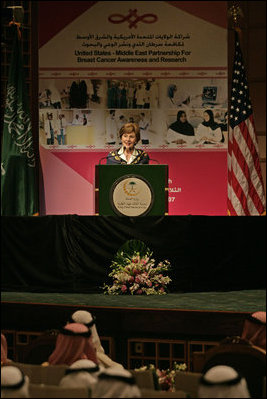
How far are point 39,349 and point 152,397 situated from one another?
1230 millimetres

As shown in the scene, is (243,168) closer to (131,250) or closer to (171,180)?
(171,180)

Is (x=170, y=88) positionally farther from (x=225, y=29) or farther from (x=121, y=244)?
(x=121, y=244)

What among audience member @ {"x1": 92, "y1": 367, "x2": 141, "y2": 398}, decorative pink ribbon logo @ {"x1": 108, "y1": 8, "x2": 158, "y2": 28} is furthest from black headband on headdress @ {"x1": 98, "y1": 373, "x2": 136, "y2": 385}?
decorative pink ribbon logo @ {"x1": 108, "y1": 8, "x2": 158, "y2": 28}

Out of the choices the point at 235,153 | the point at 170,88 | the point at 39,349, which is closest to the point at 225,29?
the point at 170,88

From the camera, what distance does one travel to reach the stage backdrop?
7.96m

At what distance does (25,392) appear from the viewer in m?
2.68

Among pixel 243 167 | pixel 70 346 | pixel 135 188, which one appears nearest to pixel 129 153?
pixel 135 188

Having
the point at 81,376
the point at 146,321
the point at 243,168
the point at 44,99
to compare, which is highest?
the point at 44,99

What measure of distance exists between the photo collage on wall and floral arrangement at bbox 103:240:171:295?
237 centimetres

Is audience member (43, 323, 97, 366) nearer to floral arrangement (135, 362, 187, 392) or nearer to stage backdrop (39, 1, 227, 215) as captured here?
floral arrangement (135, 362, 187, 392)

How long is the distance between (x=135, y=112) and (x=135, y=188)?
223cm

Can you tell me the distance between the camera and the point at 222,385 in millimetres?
2539

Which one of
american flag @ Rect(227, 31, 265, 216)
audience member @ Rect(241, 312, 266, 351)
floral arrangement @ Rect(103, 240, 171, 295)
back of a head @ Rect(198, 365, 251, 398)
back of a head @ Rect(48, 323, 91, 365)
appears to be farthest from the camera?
american flag @ Rect(227, 31, 265, 216)

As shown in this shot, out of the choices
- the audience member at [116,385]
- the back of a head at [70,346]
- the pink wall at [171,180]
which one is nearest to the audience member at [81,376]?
→ the audience member at [116,385]
